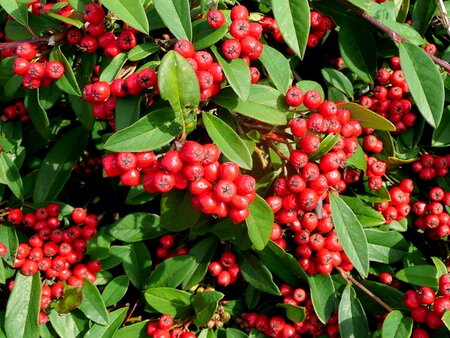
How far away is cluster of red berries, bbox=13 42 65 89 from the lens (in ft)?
8.30

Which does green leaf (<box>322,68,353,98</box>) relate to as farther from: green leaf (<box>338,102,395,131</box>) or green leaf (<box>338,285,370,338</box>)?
green leaf (<box>338,285,370,338</box>)

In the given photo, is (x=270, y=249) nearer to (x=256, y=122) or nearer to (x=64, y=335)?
(x=256, y=122)

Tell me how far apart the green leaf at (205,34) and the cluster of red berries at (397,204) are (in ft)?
4.63

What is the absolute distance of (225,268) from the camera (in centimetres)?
310

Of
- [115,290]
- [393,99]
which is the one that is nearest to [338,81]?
[393,99]

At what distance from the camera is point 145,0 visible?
2.66 m

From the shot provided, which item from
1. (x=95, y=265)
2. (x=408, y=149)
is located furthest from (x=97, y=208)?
(x=408, y=149)

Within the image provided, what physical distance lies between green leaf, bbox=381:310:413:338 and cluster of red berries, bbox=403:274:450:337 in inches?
2.6

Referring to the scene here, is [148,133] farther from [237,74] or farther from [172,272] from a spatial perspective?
[172,272]

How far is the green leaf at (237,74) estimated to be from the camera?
7.41 feet

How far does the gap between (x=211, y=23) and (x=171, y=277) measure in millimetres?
1517

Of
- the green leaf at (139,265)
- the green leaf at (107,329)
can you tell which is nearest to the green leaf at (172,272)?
the green leaf at (139,265)

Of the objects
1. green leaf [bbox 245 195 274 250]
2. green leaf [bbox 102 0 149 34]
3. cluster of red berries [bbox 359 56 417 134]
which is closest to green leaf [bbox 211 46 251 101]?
green leaf [bbox 102 0 149 34]

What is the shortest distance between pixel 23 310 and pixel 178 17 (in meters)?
1.94
